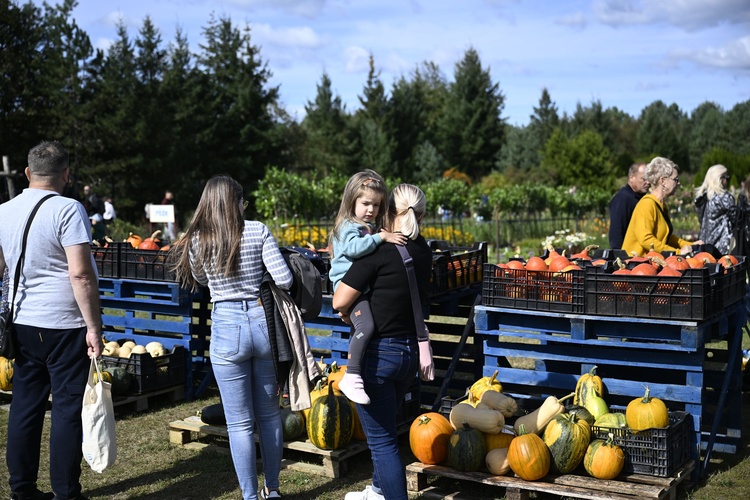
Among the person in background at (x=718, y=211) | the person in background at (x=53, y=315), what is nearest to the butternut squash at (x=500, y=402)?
the person in background at (x=53, y=315)

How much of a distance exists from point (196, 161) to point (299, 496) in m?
35.2

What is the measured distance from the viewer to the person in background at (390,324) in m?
3.57

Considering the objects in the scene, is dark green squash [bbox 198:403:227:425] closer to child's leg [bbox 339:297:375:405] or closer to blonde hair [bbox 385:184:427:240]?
child's leg [bbox 339:297:375:405]

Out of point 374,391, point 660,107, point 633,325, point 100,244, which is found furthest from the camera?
point 660,107

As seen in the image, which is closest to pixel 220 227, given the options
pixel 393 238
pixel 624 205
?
pixel 393 238

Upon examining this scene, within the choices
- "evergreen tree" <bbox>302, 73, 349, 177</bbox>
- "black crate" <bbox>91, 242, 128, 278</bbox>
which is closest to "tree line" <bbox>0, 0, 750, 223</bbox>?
"evergreen tree" <bbox>302, 73, 349, 177</bbox>

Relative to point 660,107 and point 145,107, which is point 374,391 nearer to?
point 145,107

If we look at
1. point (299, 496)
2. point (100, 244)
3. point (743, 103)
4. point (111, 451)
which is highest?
point (743, 103)

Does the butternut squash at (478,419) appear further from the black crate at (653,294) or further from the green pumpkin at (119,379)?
the green pumpkin at (119,379)

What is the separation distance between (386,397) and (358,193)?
0.97m

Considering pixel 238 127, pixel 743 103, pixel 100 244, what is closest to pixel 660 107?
pixel 743 103

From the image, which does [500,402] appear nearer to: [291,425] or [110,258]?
[291,425]

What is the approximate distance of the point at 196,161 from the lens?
3825cm

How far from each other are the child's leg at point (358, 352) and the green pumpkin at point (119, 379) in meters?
3.31
